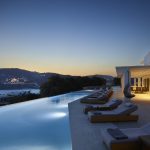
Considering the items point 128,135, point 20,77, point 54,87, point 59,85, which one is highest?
point 20,77

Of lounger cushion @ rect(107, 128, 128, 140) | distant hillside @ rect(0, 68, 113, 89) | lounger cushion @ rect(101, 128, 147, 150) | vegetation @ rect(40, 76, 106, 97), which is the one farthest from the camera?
distant hillside @ rect(0, 68, 113, 89)

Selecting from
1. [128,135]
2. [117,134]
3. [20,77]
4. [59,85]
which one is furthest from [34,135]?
[20,77]

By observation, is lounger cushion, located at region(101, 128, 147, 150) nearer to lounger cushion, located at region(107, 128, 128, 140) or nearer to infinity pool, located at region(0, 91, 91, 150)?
lounger cushion, located at region(107, 128, 128, 140)

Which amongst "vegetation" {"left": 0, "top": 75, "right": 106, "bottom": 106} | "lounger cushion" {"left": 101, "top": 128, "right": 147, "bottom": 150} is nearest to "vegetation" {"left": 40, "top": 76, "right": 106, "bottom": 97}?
"vegetation" {"left": 0, "top": 75, "right": 106, "bottom": 106}

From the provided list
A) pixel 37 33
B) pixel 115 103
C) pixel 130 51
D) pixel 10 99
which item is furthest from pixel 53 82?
pixel 115 103

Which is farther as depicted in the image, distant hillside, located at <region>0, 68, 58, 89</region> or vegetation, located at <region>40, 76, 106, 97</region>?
distant hillside, located at <region>0, 68, 58, 89</region>

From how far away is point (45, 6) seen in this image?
14.3 metres

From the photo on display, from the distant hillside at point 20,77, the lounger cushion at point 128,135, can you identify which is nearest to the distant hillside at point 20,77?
the distant hillside at point 20,77

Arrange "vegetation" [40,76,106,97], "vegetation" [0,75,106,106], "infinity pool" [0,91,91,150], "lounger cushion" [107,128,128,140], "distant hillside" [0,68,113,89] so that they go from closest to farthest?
"lounger cushion" [107,128,128,140], "infinity pool" [0,91,91,150], "vegetation" [0,75,106,106], "vegetation" [40,76,106,97], "distant hillside" [0,68,113,89]

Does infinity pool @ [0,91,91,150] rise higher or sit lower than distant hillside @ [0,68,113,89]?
lower

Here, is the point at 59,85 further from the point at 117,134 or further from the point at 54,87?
the point at 117,134

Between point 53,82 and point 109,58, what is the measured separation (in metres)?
10.8

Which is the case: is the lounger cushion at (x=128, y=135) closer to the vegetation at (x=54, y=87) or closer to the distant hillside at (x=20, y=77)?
the vegetation at (x=54, y=87)

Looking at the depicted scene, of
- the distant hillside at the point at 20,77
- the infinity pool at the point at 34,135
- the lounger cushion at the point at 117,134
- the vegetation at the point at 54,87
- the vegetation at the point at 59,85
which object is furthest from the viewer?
the distant hillside at the point at 20,77
